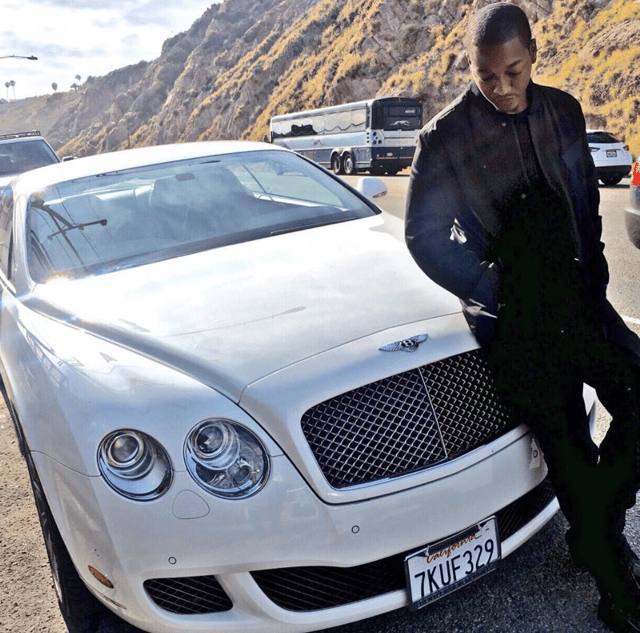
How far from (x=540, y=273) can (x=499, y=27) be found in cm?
72

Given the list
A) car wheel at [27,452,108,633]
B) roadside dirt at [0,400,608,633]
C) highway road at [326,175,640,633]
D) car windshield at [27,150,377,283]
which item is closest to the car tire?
car windshield at [27,150,377,283]

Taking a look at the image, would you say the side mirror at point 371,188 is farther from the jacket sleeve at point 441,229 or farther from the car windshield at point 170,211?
the jacket sleeve at point 441,229

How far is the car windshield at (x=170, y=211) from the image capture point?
3.17 m

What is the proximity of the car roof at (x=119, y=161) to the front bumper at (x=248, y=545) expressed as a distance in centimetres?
206

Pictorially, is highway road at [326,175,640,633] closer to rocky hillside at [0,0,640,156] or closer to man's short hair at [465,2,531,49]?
man's short hair at [465,2,531,49]

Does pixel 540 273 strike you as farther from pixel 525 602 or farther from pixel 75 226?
pixel 75 226

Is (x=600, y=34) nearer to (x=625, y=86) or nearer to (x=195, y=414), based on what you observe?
(x=625, y=86)

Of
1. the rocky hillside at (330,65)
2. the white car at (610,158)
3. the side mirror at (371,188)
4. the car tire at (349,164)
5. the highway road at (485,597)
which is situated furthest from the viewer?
the car tire at (349,164)

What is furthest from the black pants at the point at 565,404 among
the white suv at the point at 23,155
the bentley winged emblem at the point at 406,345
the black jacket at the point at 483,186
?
the white suv at the point at 23,155

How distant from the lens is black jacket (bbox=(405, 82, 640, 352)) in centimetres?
218

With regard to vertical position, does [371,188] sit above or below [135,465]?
above

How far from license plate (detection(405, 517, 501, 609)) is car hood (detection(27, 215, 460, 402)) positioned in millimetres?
649

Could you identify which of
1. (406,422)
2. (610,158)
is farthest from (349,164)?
(406,422)

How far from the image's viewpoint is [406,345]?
85.3 inches
